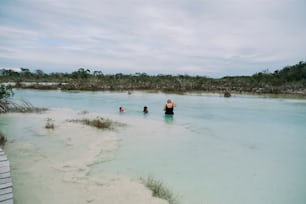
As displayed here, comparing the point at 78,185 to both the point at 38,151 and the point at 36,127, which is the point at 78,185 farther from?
the point at 36,127

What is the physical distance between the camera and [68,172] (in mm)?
5547

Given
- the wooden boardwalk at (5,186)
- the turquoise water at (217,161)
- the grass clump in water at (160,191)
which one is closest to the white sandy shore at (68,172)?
→ the grass clump in water at (160,191)

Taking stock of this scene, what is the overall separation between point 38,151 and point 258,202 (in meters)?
5.46

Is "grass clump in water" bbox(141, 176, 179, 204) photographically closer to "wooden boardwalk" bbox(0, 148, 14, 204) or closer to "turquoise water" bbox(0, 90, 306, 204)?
"turquoise water" bbox(0, 90, 306, 204)

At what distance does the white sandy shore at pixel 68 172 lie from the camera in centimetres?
442

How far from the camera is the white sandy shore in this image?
442 centimetres

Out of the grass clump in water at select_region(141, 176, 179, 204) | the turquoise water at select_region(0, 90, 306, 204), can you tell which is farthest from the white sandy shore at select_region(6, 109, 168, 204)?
the turquoise water at select_region(0, 90, 306, 204)

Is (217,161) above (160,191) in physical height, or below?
below

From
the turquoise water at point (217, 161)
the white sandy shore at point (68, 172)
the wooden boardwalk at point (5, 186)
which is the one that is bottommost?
the turquoise water at point (217, 161)

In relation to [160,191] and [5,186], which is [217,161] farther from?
[5,186]

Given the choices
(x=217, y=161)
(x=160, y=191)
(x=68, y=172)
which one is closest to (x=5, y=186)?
(x=68, y=172)

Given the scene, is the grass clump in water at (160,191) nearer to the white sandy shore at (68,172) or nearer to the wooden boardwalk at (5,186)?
the white sandy shore at (68,172)

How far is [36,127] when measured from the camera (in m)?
10.2

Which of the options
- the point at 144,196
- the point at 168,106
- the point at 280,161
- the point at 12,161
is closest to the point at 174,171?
the point at 144,196
